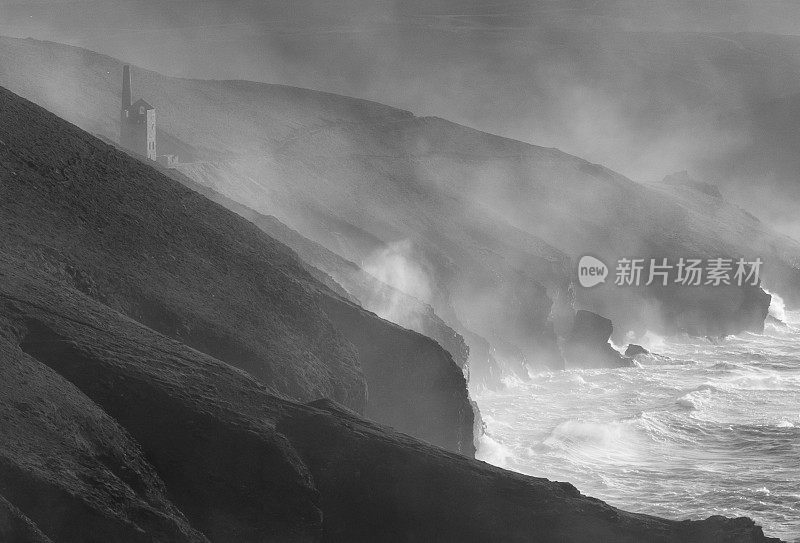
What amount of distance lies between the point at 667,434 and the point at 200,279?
2547cm

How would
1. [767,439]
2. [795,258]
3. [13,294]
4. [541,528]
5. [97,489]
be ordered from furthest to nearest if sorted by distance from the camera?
[795,258] < [767,439] < [13,294] < [541,528] < [97,489]

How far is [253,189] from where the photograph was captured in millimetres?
75688

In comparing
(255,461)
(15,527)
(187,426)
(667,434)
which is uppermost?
(667,434)

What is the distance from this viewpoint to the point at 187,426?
23.5m

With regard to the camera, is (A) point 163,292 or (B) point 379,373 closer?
(A) point 163,292

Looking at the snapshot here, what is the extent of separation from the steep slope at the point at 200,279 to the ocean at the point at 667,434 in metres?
9.50

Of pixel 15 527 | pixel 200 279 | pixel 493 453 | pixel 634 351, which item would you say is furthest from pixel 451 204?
pixel 15 527

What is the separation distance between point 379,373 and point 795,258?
74.3 meters

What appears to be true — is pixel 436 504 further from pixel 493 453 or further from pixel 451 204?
pixel 451 204

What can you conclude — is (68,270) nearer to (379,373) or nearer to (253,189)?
(379,373)

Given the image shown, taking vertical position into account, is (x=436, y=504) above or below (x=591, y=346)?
below

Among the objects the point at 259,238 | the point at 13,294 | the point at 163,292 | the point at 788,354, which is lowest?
the point at 13,294

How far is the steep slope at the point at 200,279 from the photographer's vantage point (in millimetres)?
31250

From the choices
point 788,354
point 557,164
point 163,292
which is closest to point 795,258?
point 557,164
